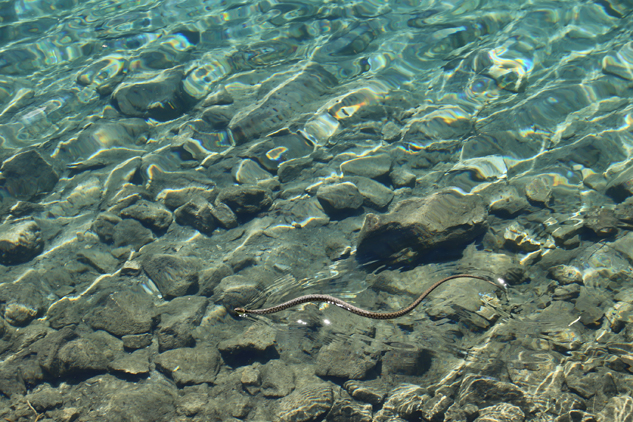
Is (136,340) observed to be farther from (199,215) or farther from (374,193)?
(374,193)

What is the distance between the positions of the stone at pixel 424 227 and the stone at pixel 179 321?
1852mm

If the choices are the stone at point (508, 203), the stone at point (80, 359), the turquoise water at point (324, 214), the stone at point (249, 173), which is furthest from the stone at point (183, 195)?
the stone at point (508, 203)

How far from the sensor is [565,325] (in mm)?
3477

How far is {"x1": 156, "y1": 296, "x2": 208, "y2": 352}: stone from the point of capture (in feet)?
13.2

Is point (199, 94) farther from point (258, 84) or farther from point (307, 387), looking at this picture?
point (307, 387)

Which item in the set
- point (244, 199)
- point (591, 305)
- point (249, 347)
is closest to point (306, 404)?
point (249, 347)

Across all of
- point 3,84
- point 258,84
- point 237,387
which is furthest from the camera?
point 3,84

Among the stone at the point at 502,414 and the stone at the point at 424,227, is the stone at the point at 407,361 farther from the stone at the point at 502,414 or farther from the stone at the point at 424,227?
the stone at the point at 424,227

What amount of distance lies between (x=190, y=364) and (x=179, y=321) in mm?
508

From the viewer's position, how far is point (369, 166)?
566cm

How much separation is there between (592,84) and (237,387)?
6.74 metres

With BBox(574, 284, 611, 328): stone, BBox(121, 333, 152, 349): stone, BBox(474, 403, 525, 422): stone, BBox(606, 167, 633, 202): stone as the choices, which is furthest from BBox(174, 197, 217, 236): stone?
BBox(606, 167, 633, 202): stone

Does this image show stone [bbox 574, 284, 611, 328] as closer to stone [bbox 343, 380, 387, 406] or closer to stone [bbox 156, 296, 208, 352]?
stone [bbox 343, 380, 387, 406]

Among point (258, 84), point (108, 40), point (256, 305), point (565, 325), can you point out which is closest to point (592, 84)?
point (565, 325)
